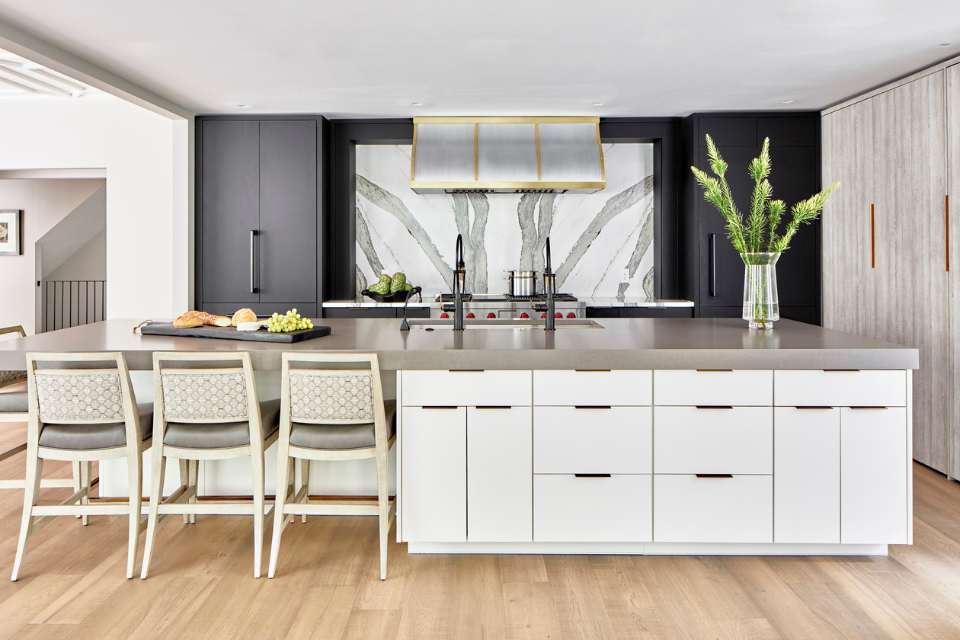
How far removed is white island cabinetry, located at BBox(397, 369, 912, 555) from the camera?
2.82m

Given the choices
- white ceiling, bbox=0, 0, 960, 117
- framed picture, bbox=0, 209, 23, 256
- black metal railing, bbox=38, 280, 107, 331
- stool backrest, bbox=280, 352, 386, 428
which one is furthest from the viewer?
black metal railing, bbox=38, 280, 107, 331

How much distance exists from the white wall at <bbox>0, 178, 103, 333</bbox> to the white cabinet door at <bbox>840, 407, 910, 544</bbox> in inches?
373

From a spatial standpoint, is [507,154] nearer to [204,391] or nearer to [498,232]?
[498,232]

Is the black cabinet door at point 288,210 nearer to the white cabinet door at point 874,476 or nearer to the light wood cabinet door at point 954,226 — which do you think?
the white cabinet door at point 874,476

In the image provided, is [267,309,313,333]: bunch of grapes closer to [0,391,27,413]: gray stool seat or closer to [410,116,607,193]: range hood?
[0,391,27,413]: gray stool seat

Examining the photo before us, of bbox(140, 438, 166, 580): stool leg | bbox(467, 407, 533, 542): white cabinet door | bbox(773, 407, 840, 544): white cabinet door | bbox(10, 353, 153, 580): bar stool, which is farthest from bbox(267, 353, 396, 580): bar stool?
bbox(773, 407, 840, 544): white cabinet door

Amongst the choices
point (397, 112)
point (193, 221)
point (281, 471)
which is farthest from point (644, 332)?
point (193, 221)

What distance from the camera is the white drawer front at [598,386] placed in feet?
9.34

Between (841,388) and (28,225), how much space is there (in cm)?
976

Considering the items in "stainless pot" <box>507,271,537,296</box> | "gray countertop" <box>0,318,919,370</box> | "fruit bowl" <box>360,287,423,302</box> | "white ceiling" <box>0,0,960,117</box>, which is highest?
"white ceiling" <box>0,0,960,117</box>

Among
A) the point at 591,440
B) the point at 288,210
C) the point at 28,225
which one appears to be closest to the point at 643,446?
the point at 591,440

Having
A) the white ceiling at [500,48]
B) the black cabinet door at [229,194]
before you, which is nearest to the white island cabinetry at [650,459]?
the white ceiling at [500,48]

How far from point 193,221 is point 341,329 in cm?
281

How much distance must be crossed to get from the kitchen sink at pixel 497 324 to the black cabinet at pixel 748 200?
2096 mm
